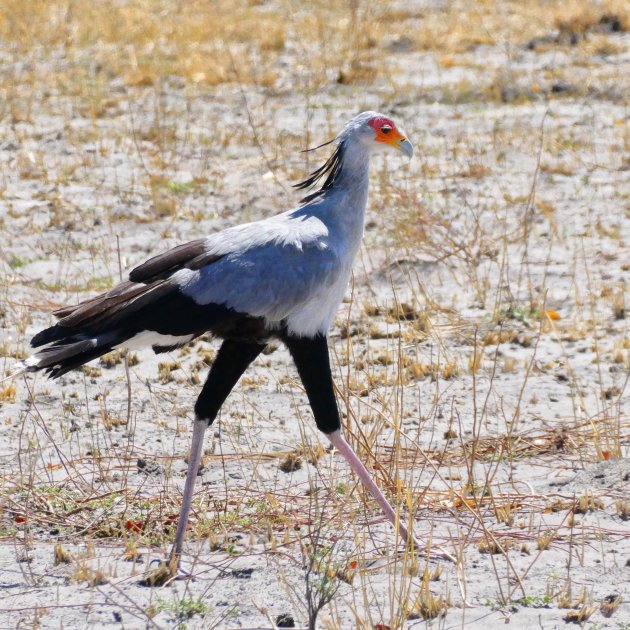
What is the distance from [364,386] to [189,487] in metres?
1.67

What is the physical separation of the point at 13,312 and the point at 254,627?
11.3 ft

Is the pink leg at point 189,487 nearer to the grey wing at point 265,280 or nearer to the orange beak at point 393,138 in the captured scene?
the grey wing at point 265,280

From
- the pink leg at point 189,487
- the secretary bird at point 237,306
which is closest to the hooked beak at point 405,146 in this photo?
the secretary bird at point 237,306

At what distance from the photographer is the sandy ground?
404 cm

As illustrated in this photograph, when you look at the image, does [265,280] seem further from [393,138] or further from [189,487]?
[393,138]

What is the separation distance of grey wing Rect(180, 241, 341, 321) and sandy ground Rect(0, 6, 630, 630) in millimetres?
523

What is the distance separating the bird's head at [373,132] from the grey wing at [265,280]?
57cm

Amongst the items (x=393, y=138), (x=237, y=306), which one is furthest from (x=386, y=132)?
(x=237, y=306)

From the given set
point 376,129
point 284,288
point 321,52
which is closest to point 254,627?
point 284,288

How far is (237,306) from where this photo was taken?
13.9ft

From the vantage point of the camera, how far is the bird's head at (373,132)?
4699 mm

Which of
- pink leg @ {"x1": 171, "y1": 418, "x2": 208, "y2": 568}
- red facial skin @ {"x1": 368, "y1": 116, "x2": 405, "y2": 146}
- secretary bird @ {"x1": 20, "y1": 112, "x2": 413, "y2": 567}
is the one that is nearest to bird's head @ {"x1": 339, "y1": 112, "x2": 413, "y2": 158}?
red facial skin @ {"x1": 368, "y1": 116, "x2": 405, "y2": 146}

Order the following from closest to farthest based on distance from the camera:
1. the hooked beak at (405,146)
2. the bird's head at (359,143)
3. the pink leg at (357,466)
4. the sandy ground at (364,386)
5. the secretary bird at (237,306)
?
the sandy ground at (364,386), the secretary bird at (237,306), the pink leg at (357,466), the bird's head at (359,143), the hooked beak at (405,146)

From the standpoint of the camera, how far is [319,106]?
34.0 ft
